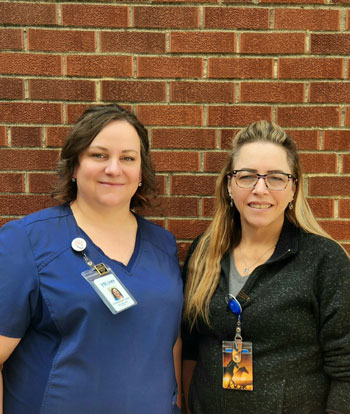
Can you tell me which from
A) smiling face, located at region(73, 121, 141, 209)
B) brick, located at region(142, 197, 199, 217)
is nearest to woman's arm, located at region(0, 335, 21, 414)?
smiling face, located at region(73, 121, 141, 209)

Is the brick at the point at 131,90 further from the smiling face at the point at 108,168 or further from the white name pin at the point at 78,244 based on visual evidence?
the white name pin at the point at 78,244

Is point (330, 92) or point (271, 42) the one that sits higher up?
point (271, 42)

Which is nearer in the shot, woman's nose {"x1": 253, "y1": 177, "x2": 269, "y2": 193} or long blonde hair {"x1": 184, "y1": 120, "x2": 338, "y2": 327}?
woman's nose {"x1": 253, "y1": 177, "x2": 269, "y2": 193}

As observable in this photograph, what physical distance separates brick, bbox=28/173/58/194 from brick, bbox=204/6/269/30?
1191mm

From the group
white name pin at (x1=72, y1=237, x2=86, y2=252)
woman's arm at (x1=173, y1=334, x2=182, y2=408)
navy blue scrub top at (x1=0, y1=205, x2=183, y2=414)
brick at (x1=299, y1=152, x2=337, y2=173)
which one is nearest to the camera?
navy blue scrub top at (x1=0, y1=205, x2=183, y2=414)

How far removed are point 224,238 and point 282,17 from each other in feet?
4.11

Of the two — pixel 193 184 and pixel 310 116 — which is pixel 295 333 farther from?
pixel 310 116

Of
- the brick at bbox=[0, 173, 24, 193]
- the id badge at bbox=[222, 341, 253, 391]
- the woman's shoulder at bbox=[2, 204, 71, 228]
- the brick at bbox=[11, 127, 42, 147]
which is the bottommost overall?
the id badge at bbox=[222, 341, 253, 391]

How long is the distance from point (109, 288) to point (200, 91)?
123 centimetres

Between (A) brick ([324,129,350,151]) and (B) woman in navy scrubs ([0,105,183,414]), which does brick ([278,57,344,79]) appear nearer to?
(A) brick ([324,129,350,151])

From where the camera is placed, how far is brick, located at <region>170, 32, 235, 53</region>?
2.31m

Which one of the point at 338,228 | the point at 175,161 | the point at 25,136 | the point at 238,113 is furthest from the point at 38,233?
the point at 338,228

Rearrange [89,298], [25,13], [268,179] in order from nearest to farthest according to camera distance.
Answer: [89,298]
[268,179]
[25,13]

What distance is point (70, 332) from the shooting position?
1.68 metres
